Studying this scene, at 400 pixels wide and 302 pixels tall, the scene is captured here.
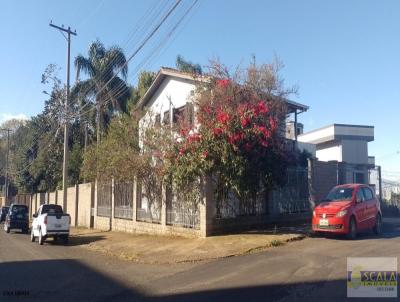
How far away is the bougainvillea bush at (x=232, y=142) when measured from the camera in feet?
52.7

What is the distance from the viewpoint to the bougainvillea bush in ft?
52.7

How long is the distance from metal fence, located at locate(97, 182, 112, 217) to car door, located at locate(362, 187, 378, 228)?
14.8 meters

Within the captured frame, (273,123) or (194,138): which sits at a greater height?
(273,123)

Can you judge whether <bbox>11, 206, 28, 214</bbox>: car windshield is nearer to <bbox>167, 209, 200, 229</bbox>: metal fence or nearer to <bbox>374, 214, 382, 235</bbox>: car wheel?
<bbox>167, 209, 200, 229</bbox>: metal fence

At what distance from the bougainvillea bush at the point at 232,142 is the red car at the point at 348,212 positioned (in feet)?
8.86

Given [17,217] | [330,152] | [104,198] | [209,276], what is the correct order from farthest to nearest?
[330,152], [17,217], [104,198], [209,276]

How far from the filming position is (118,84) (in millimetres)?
36594

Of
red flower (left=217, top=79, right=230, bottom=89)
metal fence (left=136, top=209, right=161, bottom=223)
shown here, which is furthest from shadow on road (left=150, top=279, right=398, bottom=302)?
metal fence (left=136, top=209, right=161, bottom=223)

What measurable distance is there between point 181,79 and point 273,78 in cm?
739

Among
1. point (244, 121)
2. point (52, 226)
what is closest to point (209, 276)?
point (244, 121)

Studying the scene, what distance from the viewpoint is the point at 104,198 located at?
27.0 metres

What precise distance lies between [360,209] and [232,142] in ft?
15.6

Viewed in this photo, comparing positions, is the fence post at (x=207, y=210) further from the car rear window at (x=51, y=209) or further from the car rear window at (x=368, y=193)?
the car rear window at (x=51, y=209)

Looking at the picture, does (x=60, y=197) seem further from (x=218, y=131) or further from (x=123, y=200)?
(x=218, y=131)
